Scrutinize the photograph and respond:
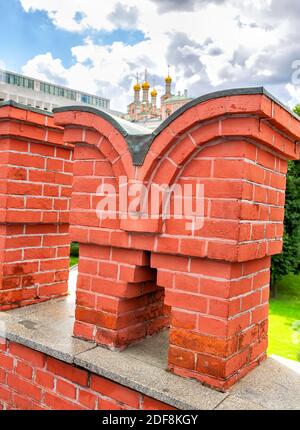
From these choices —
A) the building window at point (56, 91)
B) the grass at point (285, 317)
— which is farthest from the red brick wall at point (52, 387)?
the building window at point (56, 91)

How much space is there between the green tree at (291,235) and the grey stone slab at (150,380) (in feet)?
47.7

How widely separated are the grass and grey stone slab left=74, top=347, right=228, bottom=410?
711 centimetres

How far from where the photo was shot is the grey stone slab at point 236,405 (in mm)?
1408

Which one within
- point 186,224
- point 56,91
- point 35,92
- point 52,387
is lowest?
point 52,387

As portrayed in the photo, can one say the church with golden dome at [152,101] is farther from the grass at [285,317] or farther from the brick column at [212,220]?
the brick column at [212,220]

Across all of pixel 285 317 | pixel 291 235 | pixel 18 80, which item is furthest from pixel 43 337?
pixel 18 80

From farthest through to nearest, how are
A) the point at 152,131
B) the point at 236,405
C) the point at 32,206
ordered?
the point at 32,206 < the point at 152,131 < the point at 236,405

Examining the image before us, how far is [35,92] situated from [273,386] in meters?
56.0

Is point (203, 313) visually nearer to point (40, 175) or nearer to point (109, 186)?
point (109, 186)

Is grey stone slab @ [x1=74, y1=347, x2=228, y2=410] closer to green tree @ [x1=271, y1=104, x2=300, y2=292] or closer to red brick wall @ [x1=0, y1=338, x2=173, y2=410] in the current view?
red brick wall @ [x1=0, y1=338, x2=173, y2=410]

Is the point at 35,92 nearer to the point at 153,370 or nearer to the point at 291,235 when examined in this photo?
the point at 291,235

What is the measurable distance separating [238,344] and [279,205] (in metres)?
0.71

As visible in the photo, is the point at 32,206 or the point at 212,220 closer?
the point at 212,220

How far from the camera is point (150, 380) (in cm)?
157
